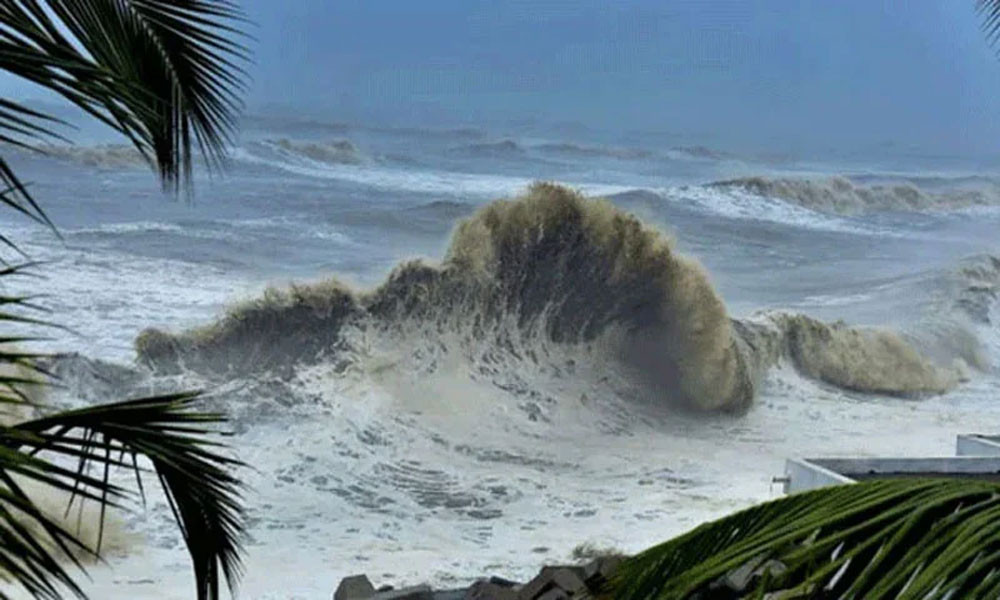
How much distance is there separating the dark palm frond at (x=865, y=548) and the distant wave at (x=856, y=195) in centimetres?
861

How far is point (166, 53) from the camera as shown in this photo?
53.6 inches

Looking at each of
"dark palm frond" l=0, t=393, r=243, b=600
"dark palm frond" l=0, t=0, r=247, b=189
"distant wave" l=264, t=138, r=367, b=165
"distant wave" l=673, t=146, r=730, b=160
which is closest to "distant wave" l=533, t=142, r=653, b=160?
"distant wave" l=673, t=146, r=730, b=160

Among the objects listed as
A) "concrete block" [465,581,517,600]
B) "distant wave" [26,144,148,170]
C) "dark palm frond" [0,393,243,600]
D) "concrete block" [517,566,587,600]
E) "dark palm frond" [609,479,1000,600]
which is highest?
"dark palm frond" [609,479,1000,600]

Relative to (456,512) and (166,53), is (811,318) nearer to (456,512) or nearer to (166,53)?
(456,512)

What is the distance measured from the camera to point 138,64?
1320 mm

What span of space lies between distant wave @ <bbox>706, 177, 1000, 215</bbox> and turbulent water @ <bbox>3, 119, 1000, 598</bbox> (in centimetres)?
2

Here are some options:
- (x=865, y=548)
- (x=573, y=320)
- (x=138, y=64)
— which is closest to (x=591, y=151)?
(x=573, y=320)

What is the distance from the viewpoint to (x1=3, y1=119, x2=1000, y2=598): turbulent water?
7.34m

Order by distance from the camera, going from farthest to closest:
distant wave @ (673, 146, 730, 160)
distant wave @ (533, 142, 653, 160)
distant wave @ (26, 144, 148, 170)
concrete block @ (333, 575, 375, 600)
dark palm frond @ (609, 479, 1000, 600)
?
distant wave @ (673, 146, 730, 160), distant wave @ (533, 142, 653, 160), distant wave @ (26, 144, 148, 170), concrete block @ (333, 575, 375, 600), dark palm frond @ (609, 479, 1000, 600)

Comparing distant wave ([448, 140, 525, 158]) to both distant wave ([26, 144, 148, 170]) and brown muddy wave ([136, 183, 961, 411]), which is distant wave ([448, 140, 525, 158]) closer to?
brown muddy wave ([136, 183, 961, 411])

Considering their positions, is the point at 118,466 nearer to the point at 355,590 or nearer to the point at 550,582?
the point at 550,582

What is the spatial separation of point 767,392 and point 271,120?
384cm

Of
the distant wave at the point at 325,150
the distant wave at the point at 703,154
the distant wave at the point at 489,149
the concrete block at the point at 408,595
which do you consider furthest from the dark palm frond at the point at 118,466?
the distant wave at the point at 703,154

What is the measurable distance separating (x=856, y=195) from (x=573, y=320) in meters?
2.25
